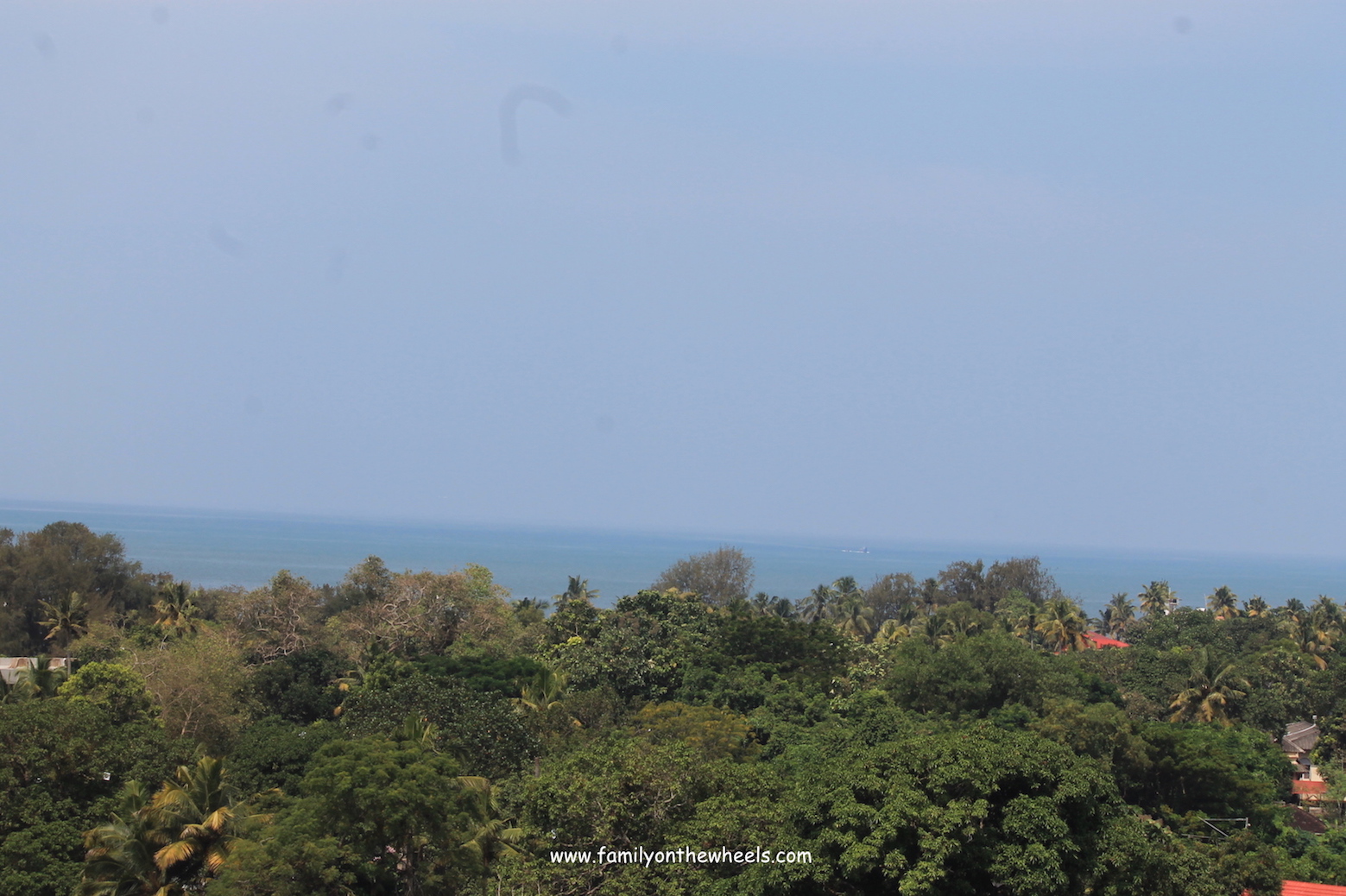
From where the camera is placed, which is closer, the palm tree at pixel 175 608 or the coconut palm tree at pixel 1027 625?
the palm tree at pixel 175 608

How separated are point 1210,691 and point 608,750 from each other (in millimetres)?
31687

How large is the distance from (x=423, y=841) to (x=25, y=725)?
9.38m

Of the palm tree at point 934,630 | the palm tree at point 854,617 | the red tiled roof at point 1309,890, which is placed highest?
the palm tree at point 934,630

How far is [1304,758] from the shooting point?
44.9 m

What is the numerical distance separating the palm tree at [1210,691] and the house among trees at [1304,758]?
298 centimetres

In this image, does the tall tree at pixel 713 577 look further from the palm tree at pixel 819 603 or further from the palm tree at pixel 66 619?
the palm tree at pixel 66 619

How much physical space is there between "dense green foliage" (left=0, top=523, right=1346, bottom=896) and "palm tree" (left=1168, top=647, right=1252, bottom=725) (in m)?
0.09

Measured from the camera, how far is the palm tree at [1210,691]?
41688 mm

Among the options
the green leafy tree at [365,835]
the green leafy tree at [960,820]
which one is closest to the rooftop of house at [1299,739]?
the green leafy tree at [960,820]

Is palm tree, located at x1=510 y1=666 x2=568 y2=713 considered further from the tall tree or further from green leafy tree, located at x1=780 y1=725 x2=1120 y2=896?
the tall tree

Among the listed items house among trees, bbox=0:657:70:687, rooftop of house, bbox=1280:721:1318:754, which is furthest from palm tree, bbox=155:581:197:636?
rooftop of house, bbox=1280:721:1318:754

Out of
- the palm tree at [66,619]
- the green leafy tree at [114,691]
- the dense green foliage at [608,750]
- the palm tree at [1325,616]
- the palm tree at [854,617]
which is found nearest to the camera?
the dense green foliage at [608,750]

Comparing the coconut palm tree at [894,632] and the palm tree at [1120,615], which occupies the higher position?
the coconut palm tree at [894,632]

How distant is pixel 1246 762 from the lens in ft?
109
